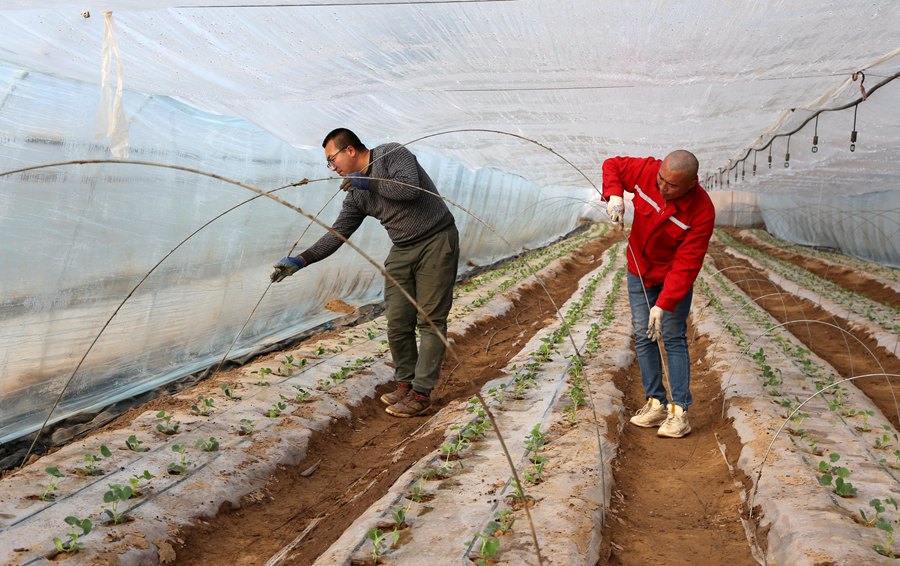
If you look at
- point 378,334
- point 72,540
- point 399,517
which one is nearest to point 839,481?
point 399,517

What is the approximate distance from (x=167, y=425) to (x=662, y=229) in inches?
123

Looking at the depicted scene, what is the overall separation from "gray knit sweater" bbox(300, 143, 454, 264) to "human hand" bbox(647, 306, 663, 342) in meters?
1.45

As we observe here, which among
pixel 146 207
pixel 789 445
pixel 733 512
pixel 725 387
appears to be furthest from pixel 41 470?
pixel 725 387

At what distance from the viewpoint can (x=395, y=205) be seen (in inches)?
193

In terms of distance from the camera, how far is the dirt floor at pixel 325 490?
3.42m

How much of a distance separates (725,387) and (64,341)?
4853 millimetres

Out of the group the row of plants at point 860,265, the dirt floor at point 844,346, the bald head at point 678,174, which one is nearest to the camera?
the bald head at point 678,174

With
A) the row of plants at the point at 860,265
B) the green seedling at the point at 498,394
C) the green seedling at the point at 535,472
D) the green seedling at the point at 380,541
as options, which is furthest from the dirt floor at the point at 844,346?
the green seedling at the point at 380,541

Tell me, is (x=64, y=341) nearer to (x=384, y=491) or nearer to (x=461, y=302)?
(x=384, y=491)

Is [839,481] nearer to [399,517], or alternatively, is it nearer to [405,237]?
[399,517]

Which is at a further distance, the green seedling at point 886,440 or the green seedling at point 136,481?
the green seedling at point 886,440

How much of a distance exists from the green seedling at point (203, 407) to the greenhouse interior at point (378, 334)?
35 mm

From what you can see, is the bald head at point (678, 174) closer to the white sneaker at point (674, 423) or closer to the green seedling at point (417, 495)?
the white sneaker at point (674, 423)

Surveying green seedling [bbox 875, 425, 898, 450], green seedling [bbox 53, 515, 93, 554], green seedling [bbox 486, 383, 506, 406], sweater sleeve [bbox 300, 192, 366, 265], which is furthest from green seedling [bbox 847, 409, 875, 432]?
green seedling [bbox 53, 515, 93, 554]
